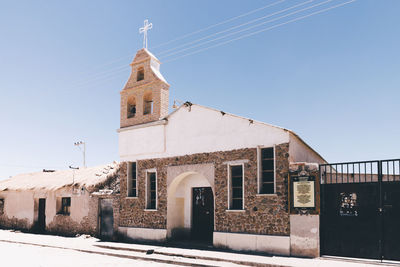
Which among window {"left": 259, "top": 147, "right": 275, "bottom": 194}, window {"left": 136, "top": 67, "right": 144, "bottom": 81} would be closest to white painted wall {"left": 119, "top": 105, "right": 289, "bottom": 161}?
window {"left": 259, "top": 147, "right": 275, "bottom": 194}

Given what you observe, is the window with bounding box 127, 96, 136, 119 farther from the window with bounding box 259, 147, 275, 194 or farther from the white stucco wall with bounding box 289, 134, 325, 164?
the white stucco wall with bounding box 289, 134, 325, 164

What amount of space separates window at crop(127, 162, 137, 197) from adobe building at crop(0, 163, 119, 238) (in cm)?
81

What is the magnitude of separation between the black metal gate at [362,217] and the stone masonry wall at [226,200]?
55.0 inches

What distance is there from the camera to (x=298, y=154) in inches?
508

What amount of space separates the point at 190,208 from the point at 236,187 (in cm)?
303

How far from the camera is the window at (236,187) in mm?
13008

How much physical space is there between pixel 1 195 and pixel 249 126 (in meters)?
20.3

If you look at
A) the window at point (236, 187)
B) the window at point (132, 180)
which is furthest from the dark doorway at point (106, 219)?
the window at point (236, 187)

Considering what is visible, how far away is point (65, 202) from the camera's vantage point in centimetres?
2017

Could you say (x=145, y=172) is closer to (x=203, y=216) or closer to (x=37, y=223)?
(x=203, y=216)

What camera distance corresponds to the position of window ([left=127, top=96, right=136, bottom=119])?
16953mm

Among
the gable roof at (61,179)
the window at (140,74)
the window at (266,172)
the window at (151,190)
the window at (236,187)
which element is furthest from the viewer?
the gable roof at (61,179)

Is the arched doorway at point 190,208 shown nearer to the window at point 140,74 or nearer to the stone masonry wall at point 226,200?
the stone masonry wall at point 226,200

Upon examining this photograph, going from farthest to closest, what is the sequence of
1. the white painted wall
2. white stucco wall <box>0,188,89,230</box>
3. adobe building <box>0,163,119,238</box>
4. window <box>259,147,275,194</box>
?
white stucco wall <box>0,188,89,230</box>
adobe building <box>0,163,119,238</box>
the white painted wall
window <box>259,147,275,194</box>
